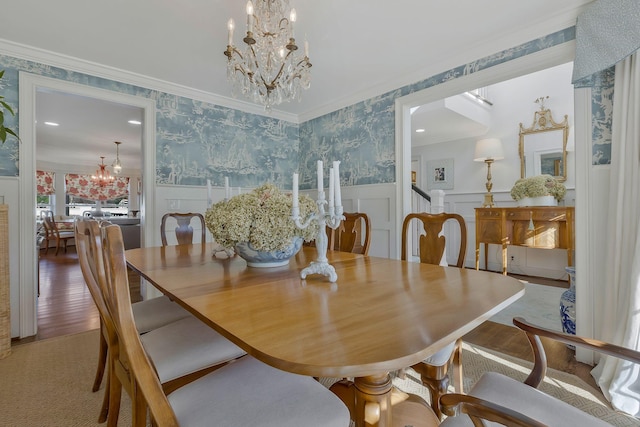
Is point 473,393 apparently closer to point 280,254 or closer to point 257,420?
point 257,420

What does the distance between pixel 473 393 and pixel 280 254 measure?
886mm

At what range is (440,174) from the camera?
212 inches

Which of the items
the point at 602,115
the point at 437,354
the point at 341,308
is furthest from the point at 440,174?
the point at 341,308

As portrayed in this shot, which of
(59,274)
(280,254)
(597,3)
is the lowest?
(59,274)

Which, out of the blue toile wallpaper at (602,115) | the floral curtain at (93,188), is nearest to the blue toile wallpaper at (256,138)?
the blue toile wallpaper at (602,115)

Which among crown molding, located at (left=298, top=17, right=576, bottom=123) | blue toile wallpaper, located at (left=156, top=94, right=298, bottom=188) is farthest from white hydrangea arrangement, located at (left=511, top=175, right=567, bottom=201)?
blue toile wallpaper, located at (left=156, top=94, right=298, bottom=188)

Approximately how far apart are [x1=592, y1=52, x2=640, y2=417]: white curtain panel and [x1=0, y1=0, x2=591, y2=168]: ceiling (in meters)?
0.68

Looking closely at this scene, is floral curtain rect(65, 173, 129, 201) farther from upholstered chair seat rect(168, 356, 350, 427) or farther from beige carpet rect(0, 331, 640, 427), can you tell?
upholstered chair seat rect(168, 356, 350, 427)

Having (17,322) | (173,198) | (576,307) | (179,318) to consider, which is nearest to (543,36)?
(576,307)

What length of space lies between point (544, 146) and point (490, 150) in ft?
2.23

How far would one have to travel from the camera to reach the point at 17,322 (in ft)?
7.95

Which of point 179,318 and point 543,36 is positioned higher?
point 543,36

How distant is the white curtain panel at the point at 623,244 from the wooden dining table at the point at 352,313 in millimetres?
1107

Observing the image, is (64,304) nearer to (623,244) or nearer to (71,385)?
(71,385)
